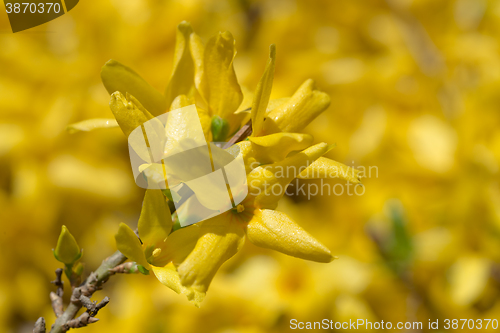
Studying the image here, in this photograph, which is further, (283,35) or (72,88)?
(283,35)

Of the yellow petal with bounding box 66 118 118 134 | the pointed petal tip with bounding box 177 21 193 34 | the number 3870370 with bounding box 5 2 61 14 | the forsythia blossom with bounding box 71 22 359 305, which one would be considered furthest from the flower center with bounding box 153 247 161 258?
the number 3870370 with bounding box 5 2 61 14

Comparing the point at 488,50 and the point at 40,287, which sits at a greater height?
the point at 488,50

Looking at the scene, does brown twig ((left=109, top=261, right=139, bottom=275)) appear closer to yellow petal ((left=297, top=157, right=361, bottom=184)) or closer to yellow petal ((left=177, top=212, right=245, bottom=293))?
yellow petal ((left=177, top=212, right=245, bottom=293))

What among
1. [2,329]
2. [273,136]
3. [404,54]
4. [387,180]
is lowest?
[2,329]

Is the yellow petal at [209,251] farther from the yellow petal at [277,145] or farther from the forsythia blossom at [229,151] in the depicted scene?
the yellow petal at [277,145]

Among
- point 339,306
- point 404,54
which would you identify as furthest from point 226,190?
point 404,54

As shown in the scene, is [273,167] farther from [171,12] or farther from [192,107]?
[171,12]

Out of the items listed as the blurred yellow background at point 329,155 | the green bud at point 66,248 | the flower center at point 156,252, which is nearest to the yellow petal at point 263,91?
the flower center at point 156,252
